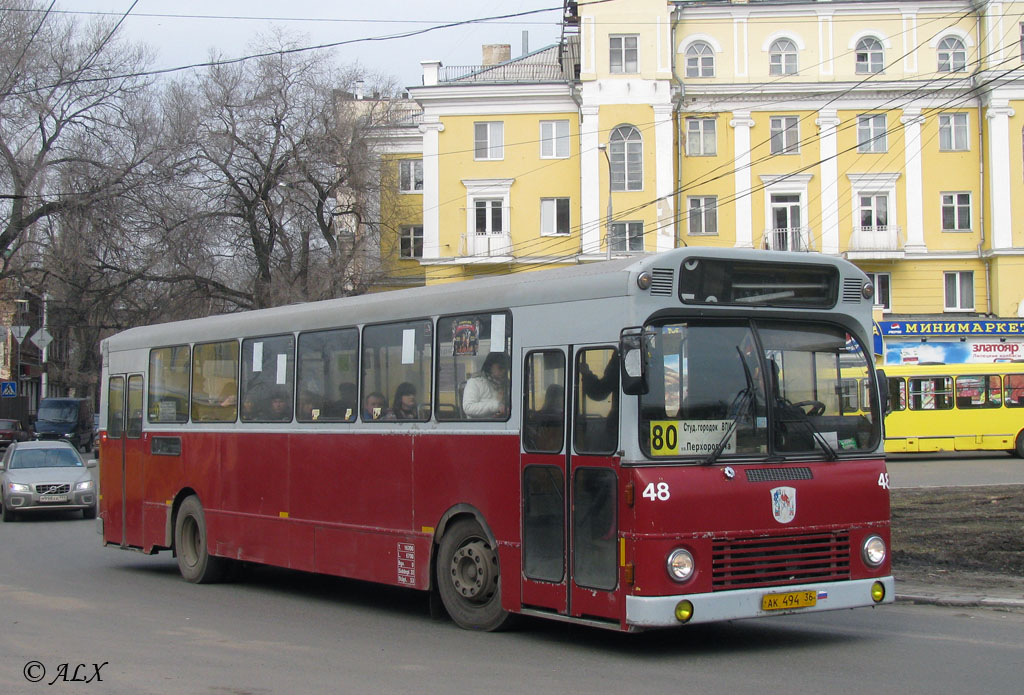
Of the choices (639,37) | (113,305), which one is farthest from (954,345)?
(113,305)

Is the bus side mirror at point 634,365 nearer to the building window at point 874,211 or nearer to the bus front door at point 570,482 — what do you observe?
the bus front door at point 570,482

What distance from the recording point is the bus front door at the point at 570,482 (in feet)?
A: 29.1

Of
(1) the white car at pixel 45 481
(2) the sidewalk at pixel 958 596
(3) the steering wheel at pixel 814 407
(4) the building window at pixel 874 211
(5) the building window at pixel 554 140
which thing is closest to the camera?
(3) the steering wheel at pixel 814 407

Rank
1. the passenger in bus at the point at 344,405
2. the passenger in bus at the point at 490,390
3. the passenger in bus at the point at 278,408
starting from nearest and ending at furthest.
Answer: the passenger in bus at the point at 490,390 → the passenger in bus at the point at 344,405 → the passenger in bus at the point at 278,408

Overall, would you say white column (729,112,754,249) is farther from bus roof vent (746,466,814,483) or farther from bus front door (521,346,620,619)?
bus roof vent (746,466,814,483)

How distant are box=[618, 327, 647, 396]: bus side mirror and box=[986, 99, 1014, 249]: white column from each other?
47.0 m

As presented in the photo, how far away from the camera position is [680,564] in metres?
8.59

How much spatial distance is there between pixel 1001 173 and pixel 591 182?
17070 millimetres

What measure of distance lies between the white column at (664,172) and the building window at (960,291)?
1201 centimetres

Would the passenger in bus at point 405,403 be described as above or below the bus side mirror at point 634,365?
below

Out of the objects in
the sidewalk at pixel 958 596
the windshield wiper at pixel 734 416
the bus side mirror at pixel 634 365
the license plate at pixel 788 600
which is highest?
the bus side mirror at pixel 634 365

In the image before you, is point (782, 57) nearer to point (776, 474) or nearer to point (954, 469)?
point (954, 469)

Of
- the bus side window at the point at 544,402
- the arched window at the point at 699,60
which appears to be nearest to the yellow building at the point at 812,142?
the arched window at the point at 699,60

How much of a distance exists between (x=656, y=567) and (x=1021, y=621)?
13.4 feet
